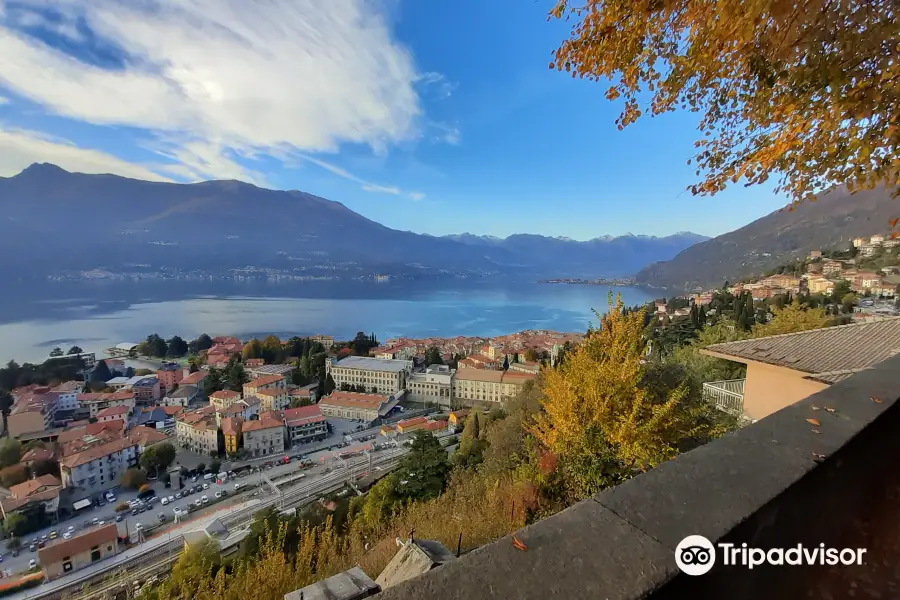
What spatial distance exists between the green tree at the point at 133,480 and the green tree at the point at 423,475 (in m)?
14.8

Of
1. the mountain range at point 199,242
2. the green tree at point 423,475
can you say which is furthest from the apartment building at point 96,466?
the mountain range at point 199,242

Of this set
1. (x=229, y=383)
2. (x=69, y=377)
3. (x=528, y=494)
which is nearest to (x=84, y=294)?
(x=69, y=377)

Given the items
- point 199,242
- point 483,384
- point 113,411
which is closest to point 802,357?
point 483,384

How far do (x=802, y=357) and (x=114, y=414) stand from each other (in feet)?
102

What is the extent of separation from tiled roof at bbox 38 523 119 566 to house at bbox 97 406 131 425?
484 inches

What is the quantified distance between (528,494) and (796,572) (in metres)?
3.08

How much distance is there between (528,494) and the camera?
3.70m

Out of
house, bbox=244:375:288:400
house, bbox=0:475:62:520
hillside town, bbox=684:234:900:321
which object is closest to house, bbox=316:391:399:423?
house, bbox=244:375:288:400

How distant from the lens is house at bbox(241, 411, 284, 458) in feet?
67.9

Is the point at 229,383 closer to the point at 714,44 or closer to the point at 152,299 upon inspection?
the point at 714,44

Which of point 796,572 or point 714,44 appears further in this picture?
point 714,44

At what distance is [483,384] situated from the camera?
27188mm

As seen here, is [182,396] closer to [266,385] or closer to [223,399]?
[223,399]

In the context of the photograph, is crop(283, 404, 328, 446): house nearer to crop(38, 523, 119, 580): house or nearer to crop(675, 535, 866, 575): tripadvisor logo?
crop(38, 523, 119, 580): house
